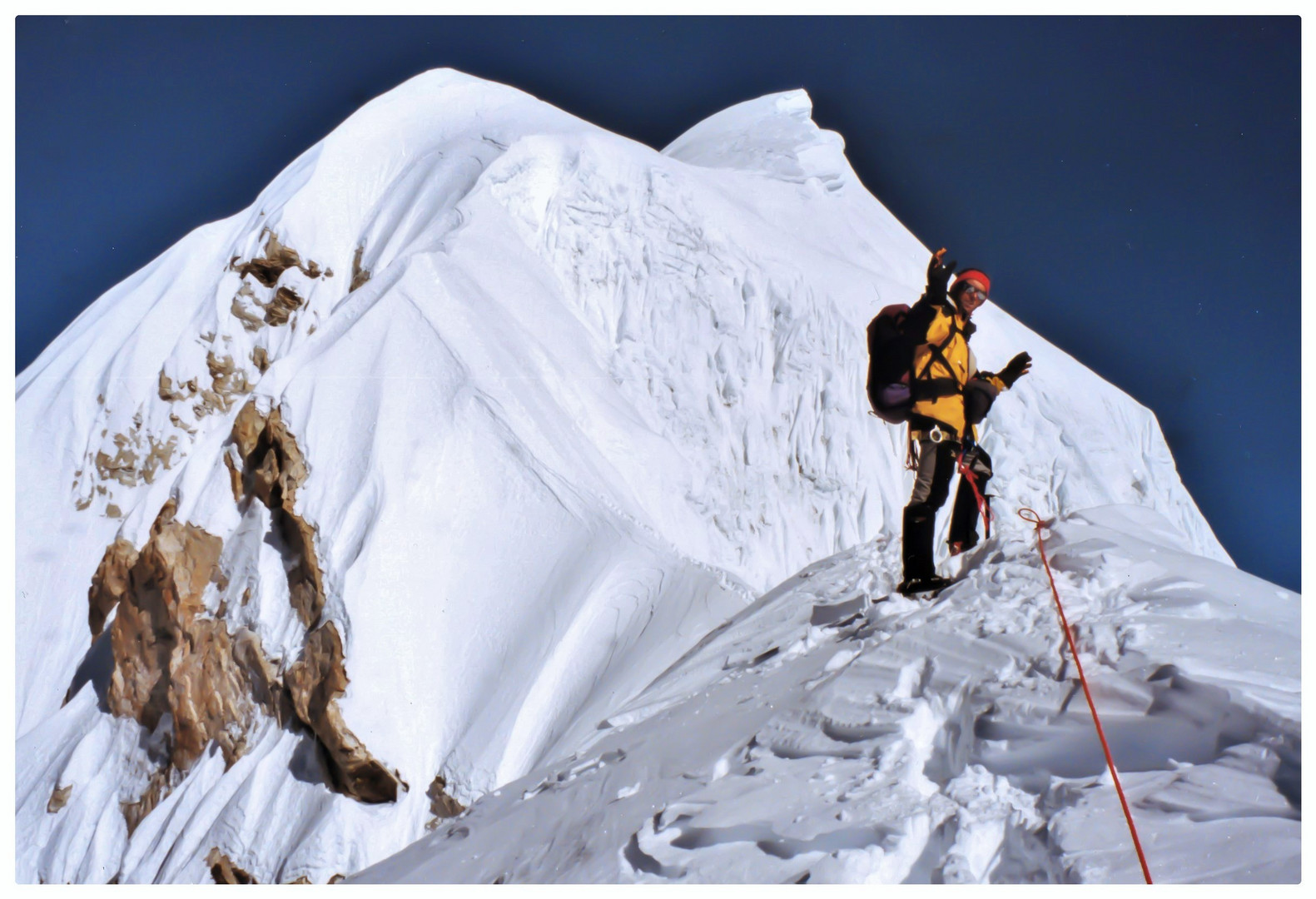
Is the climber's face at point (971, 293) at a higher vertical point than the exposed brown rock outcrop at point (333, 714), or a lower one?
higher

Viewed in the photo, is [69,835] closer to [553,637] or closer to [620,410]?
[553,637]

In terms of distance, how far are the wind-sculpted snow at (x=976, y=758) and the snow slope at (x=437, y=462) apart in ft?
5.26

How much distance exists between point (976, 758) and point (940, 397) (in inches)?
73.6

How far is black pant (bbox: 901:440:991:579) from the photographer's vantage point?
4352 mm

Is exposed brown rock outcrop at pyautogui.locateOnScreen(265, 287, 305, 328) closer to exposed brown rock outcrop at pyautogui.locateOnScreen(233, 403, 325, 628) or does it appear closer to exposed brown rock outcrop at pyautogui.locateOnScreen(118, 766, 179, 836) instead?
exposed brown rock outcrop at pyautogui.locateOnScreen(233, 403, 325, 628)

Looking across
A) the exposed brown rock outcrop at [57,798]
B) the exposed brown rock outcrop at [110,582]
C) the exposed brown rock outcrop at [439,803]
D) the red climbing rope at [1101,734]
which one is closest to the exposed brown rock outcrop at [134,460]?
the exposed brown rock outcrop at [110,582]

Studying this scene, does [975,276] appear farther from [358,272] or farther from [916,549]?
[358,272]

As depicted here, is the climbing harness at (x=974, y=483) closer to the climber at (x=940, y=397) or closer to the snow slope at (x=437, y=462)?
the climber at (x=940, y=397)

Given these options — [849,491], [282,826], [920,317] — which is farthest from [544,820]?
[849,491]

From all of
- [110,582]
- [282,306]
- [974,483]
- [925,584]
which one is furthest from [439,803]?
[282,306]

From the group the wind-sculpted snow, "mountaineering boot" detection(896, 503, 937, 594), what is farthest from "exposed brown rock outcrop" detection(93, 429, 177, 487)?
"mountaineering boot" detection(896, 503, 937, 594)

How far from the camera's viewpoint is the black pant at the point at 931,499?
4.35m

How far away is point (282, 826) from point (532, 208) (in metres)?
7.26
